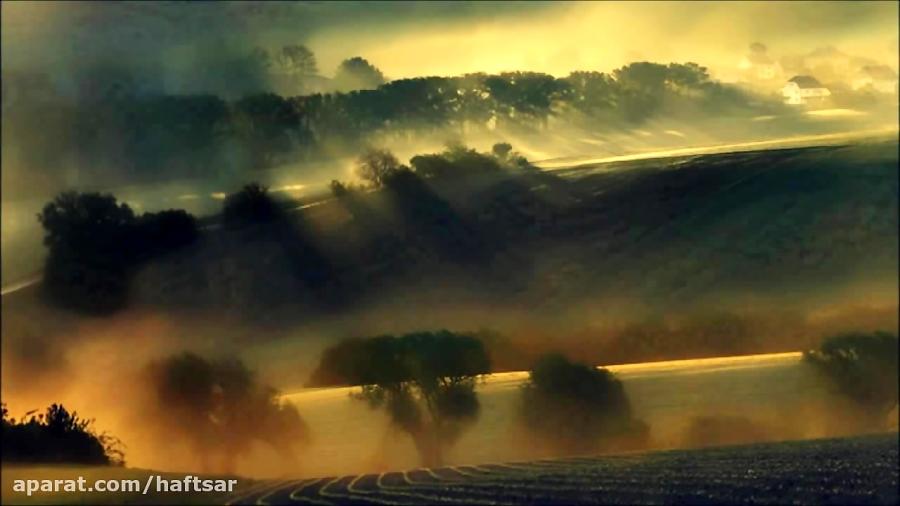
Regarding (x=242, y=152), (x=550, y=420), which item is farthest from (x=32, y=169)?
(x=550, y=420)

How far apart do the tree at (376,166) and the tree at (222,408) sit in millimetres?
799

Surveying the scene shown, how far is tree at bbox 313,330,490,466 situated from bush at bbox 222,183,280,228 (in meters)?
0.55

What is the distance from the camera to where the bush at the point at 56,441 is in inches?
130

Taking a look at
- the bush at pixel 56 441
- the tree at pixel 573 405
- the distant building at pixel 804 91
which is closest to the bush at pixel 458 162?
the tree at pixel 573 405

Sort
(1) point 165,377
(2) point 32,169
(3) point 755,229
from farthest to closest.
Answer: (3) point 755,229
(2) point 32,169
(1) point 165,377

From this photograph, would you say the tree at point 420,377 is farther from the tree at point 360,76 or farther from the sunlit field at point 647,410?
the tree at point 360,76

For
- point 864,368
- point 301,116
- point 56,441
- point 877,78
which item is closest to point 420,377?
point 301,116

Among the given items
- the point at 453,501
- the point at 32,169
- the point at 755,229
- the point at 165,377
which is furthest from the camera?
the point at 755,229

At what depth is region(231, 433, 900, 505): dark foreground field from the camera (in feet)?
10.9

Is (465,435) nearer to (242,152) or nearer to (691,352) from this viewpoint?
(691,352)

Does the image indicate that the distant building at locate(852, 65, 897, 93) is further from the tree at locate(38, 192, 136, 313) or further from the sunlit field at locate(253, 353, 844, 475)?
the tree at locate(38, 192, 136, 313)

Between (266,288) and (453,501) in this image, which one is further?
(266,288)

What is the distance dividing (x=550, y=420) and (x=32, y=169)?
2.11 m

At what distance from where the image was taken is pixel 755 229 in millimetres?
4051
